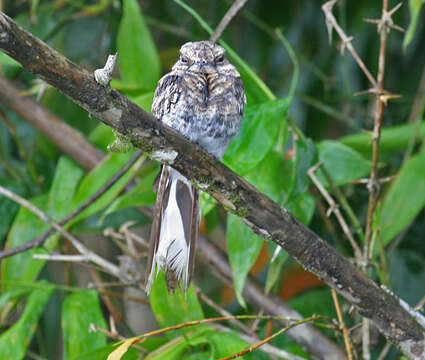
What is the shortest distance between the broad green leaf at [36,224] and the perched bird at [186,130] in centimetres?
61

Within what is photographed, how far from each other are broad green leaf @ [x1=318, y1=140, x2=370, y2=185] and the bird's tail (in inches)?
19.6

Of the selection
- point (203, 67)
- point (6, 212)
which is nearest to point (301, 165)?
point (203, 67)

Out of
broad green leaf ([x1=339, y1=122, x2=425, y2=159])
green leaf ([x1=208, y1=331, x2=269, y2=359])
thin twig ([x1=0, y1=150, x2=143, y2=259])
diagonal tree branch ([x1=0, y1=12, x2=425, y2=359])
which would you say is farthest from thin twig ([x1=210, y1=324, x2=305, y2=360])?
broad green leaf ([x1=339, y1=122, x2=425, y2=159])

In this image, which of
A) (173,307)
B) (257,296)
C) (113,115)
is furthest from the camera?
(257,296)

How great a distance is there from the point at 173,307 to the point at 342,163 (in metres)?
0.65

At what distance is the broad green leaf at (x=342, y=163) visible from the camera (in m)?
1.77

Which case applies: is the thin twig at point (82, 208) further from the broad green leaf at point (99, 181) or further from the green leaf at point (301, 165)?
the green leaf at point (301, 165)

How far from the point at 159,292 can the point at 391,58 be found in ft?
5.72

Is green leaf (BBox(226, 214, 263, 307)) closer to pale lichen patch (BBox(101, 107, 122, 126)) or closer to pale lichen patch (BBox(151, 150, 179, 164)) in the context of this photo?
pale lichen patch (BBox(151, 150, 179, 164))

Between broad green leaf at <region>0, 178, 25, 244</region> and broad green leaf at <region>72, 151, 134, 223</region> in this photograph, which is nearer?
broad green leaf at <region>72, 151, 134, 223</region>

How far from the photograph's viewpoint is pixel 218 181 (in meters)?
1.12

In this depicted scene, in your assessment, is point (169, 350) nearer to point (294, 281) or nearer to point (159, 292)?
point (159, 292)

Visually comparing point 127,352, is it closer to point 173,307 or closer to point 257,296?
point 173,307

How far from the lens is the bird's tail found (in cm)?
139
